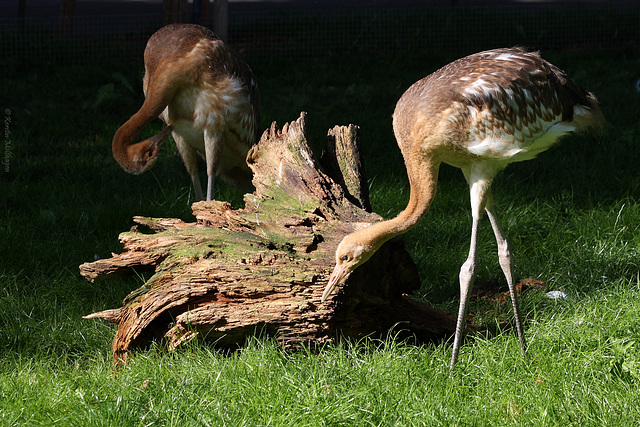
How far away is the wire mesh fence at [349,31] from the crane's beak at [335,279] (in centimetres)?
725

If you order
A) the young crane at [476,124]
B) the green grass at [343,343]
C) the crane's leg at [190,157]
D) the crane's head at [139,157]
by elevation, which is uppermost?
the young crane at [476,124]

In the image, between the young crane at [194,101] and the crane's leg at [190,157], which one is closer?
the young crane at [194,101]

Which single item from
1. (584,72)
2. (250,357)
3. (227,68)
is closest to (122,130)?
(227,68)

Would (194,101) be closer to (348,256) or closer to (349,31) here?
(348,256)

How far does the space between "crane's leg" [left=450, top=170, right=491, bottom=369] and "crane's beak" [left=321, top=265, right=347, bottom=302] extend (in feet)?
2.53

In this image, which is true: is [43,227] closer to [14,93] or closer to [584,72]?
[14,93]

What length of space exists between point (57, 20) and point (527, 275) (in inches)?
325

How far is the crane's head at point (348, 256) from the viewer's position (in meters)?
3.91

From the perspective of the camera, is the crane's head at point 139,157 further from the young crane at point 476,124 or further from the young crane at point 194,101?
the young crane at point 476,124

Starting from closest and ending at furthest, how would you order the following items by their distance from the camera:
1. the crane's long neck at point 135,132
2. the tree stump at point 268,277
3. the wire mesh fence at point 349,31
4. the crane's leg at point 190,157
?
the tree stump at point 268,277 → the crane's long neck at point 135,132 → the crane's leg at point 190,157 → the wire mesh fence at point 349,31

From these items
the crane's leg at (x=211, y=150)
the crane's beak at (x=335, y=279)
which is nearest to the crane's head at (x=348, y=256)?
the crane's beak at (x=335, y=279)

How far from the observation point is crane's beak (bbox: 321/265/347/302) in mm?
3902

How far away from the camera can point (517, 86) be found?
168 inches

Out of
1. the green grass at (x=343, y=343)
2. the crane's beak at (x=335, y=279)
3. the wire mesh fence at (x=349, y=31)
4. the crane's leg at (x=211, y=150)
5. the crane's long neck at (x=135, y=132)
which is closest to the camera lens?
the green grass at (x=343, y=343)
